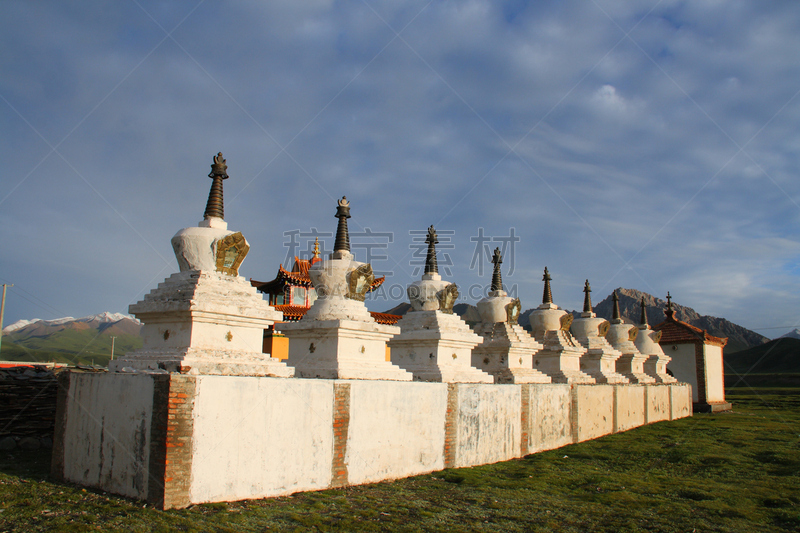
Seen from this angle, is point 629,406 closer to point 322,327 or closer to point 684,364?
A: point 684,364

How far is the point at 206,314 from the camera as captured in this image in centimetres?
938

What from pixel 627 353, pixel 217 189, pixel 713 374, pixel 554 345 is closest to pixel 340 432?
pixel 217 189

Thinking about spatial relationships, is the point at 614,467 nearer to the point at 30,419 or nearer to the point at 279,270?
the point at 30,419

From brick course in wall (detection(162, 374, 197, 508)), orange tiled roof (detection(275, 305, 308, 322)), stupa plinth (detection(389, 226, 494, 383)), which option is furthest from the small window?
brick course in wall (detection(162, 374, 197, 508))

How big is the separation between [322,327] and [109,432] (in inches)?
176

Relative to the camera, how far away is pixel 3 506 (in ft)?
24.5

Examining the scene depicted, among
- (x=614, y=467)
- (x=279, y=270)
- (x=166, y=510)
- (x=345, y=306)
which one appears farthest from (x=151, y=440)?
(x=279, y=270)

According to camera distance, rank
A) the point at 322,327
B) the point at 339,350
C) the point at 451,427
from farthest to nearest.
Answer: the point at 451,427 → the point at 322,327 → the point at 339,350

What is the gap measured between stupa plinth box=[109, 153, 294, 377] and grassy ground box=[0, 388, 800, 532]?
207 cm

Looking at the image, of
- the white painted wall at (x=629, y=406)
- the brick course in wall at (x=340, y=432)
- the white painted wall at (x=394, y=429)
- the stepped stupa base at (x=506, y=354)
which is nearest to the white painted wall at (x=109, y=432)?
the brick course in wall at (x=340, y=432)

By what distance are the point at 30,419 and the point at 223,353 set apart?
619cm

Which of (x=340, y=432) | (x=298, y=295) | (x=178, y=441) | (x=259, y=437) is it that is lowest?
(x=340, y=432)

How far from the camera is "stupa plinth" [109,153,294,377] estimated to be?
9.18 metres

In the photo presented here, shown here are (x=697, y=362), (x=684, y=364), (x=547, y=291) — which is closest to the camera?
(x=547, y=291)
